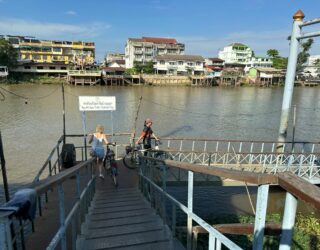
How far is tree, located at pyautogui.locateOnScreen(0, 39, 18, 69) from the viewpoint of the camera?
5669 cm

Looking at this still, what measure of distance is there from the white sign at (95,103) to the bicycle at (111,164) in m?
2.39

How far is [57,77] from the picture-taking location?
64.1 m

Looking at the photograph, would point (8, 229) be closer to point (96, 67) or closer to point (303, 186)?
point (303, 186)

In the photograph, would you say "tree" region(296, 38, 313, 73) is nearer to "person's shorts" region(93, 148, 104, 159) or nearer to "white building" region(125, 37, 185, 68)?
"white building" region(125, 37, 185, 68)

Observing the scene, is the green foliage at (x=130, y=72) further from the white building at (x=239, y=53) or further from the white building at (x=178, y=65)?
the white building at (x=239, y=53)

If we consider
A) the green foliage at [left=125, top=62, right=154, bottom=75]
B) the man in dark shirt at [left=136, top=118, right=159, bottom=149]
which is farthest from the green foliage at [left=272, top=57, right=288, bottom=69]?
the man in dark shirt at [left=136, top=118, right=159, bottom=149]

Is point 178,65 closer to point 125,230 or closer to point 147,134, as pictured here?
point 147,134

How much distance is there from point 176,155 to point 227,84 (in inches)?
2450

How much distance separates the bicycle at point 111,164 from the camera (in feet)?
26.4

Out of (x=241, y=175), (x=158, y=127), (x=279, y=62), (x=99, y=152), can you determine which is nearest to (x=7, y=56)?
(x=158, y=127)

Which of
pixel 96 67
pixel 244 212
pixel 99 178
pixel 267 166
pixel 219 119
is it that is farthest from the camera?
pixel 96 67

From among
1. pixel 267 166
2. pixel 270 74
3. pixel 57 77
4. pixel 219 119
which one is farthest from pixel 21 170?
pixel 270 74

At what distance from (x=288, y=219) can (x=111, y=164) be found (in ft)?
23.4

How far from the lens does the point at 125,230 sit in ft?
12.0
